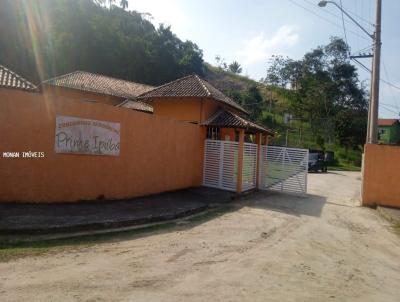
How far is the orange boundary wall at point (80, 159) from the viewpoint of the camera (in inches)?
334

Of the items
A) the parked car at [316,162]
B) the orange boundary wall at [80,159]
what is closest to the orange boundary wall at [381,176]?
the orange boundary wall at [80,159]

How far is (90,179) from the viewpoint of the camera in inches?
400

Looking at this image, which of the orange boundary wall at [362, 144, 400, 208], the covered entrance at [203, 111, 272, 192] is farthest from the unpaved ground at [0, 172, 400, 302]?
the covered entrance at [203, 111, 272, 192]

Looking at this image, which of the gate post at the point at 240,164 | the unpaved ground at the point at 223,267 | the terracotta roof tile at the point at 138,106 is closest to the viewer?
the unpaved ground at the point at 223,267

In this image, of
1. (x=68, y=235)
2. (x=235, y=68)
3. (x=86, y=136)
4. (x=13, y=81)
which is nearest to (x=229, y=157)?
(x=86, y=136)

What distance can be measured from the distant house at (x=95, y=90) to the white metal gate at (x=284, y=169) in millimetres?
8699

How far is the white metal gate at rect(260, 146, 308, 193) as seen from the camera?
1598 cm

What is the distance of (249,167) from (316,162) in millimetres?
16447

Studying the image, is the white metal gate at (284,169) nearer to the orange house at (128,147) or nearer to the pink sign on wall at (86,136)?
the orange house at (128,147)

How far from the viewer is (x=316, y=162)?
1208 inches

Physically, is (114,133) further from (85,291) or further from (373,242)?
(373,242)

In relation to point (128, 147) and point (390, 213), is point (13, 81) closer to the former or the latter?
point (128, 147)

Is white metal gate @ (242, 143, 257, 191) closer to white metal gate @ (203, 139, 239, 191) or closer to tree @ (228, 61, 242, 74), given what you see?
white metal gate @ (203, 139, 239, 191)

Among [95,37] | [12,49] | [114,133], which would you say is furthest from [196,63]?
[114,133]
